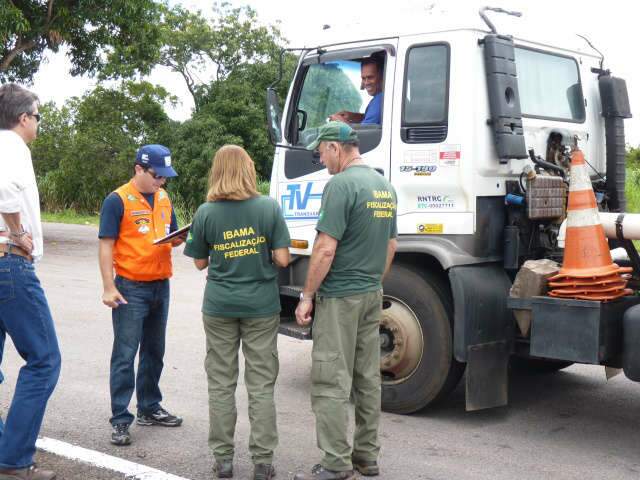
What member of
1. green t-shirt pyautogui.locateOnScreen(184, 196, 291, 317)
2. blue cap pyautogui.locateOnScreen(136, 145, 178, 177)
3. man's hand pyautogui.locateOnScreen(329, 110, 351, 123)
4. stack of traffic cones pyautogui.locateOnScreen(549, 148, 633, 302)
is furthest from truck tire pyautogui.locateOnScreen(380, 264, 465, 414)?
Result: blue cap pyautogui.locateOnScreen(136, 145, 178, 177)

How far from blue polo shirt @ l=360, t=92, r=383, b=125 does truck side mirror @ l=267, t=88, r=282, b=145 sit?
616mm

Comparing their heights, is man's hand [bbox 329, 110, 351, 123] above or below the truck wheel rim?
above

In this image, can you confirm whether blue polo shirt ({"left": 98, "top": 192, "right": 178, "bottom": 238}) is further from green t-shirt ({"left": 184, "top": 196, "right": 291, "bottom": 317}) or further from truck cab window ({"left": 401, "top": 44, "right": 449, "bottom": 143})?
truck cab window ({"left": 401, "top": 44, "right": 449, "bottom": 143})

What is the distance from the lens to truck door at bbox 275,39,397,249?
565 centimetres

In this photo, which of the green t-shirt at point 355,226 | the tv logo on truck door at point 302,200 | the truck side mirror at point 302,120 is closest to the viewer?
the green t-shirt at point 355,226

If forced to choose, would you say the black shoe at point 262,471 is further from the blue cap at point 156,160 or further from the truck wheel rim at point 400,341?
the blue cap at point 156,160

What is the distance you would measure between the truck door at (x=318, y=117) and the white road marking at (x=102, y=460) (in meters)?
2.16

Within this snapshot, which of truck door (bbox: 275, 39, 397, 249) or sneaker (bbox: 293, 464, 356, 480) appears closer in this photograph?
sneaker (bbox: 293, 464, 356, 480)

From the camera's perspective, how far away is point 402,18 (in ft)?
18.6

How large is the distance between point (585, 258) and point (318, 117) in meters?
2.25

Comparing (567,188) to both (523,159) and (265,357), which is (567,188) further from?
(265,357)

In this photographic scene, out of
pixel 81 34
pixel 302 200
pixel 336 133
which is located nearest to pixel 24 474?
pixel 336 133

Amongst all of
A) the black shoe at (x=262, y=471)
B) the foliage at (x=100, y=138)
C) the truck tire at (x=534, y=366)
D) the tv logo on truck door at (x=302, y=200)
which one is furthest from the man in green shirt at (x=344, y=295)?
the foliage at (x=100, y=138)

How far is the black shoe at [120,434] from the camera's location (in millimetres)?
4879
